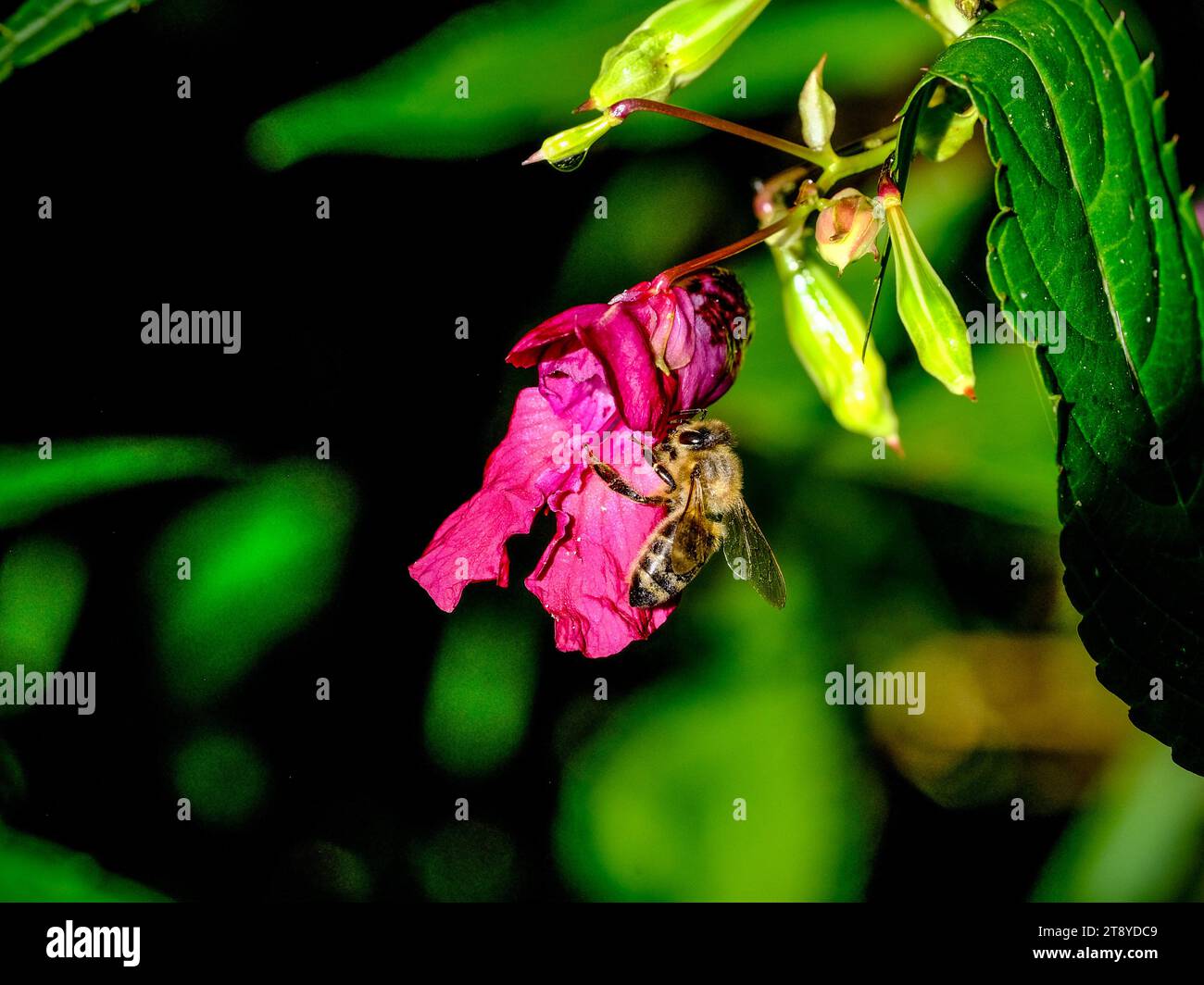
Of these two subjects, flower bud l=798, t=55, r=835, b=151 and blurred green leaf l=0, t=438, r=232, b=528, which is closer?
flower bud l=798, t=55, r=835, b=151

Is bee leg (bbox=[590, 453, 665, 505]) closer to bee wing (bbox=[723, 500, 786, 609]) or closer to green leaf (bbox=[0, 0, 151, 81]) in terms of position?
bee wing (bbox=[723, 500, 786, 609])

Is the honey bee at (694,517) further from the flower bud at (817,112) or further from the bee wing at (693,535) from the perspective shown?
the flower bud at (817,112)

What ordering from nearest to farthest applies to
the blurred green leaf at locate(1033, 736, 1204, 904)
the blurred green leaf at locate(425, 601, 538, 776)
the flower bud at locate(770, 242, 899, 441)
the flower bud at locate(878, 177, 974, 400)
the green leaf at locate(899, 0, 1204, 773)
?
the green leaf at locate(899, 0, 1204, 773), the flower bud at locate(878, 177, 974, 400), the flower bud at locate(770, 242, 899, 441), the blurred green leaf at locate(1033, 736, 1204, 904), the blurred green leaf at locate(425, 601, 538, 776)

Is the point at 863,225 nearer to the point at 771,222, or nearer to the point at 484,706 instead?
the point at 771,222

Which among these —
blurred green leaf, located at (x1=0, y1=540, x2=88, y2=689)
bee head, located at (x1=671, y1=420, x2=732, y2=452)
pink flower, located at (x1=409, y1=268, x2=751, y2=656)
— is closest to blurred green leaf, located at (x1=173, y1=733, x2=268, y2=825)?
blurred green leaf, located at (x1=0, y1=540, x2=88, y2=689)

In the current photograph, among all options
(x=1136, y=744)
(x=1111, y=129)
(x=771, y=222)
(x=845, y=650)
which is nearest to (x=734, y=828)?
(x=845, y=650)

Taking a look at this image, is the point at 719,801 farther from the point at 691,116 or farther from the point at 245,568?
the point at 691,116

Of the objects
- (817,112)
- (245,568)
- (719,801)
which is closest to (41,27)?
(245,568)

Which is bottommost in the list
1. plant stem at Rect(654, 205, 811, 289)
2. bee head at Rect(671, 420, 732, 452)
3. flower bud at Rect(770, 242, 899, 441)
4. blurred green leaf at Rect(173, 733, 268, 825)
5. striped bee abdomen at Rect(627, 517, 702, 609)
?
blurred green leaf at Rect(173, 733, 268, 825)
